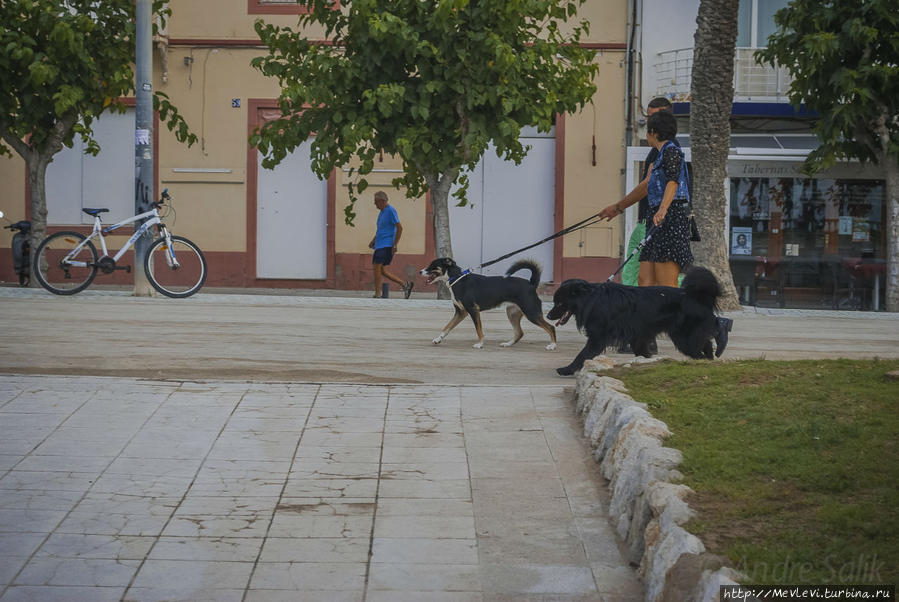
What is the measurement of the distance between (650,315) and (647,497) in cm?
375

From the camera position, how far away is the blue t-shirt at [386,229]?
20031 mm

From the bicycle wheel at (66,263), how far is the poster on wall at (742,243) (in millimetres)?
13191

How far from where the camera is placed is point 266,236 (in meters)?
24.8

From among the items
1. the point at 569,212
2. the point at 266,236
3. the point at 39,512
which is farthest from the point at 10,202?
the point at 39,512

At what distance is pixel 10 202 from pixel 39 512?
20.7 m

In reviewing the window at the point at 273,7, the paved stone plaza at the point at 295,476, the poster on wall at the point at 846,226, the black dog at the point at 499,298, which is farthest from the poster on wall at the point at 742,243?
the paved stone plaza at the point at 295,476

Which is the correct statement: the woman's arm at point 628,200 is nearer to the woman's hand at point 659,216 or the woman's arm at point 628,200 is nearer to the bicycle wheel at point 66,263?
the woman's hand at point 659,216

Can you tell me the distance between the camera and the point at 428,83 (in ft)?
54.9

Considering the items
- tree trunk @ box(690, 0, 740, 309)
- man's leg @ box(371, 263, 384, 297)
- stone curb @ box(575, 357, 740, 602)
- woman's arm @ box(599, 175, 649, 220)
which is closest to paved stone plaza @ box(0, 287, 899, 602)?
stone curb @ box(575, 357, 740, 602)

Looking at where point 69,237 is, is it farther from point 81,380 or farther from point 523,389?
point 523,389

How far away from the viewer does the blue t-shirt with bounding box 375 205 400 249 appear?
20.0 metres

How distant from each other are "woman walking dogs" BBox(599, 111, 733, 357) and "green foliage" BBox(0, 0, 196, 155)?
34.7 feet

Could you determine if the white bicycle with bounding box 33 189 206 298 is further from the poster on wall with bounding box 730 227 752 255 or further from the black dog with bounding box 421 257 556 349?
the poster on wall with bounding box 730 227 752 255

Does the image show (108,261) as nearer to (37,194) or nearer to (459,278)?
(37,194)
